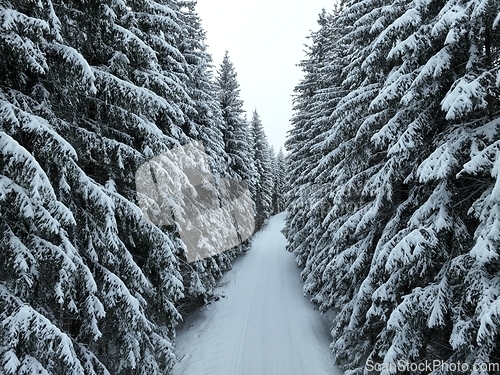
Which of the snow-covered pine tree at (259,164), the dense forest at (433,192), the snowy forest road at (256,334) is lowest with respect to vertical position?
the snowy forest road at (256,334)

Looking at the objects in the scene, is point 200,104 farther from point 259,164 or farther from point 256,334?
point 259,164

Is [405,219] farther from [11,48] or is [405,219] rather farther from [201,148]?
[201,148]

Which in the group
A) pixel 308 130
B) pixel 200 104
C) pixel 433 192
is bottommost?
pixel 433 192


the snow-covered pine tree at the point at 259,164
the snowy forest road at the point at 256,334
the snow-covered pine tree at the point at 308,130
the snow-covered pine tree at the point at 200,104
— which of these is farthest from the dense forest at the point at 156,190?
the snow-covered pine tree at the point at 259,164

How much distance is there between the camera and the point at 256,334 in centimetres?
1127

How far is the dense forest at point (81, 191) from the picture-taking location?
3947 millimetres

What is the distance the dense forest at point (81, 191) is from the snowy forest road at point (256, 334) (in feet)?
8.78

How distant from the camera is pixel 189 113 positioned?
12508 mm

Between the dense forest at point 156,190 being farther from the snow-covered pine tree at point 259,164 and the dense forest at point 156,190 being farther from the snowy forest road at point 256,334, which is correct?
the snow-covered pine tree at point 259,164

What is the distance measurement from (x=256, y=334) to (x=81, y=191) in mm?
8844

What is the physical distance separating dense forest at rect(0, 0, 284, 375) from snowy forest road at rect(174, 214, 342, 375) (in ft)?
8.78

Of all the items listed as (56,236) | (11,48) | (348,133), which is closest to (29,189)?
(56,236)

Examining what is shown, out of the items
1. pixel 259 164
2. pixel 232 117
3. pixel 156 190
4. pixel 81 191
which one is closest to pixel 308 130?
pixel 232 117

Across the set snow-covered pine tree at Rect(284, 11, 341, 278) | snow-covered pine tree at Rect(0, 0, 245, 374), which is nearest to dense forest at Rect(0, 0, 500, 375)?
snow-covered pine tree at Rect(0, 0, 245, 374)
